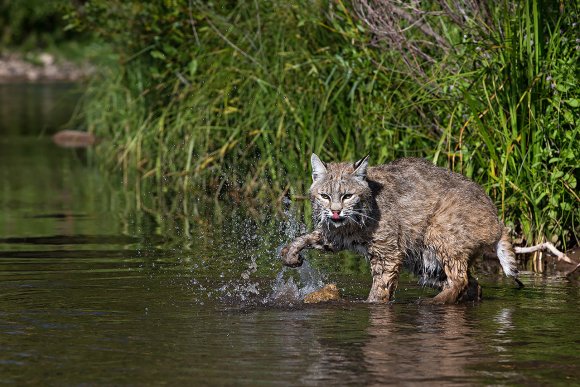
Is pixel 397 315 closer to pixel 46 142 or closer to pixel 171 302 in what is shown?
pixel 171 302

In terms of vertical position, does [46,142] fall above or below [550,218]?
above

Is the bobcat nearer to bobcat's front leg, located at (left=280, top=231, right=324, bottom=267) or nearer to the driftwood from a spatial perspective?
bobcat's front leg, located at (left=280, top=231, right=324, bottom=267)

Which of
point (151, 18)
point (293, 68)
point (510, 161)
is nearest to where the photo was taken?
point (510, 161)

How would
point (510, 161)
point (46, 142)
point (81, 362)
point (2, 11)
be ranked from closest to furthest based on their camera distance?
1. point (81, 362)
2. point (510, 161)
3. point (46, 142)
4. point (2, 11)

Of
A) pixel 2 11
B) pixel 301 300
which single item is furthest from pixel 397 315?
pixel 2 11

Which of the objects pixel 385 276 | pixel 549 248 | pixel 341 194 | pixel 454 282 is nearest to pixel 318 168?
pixel 341 194

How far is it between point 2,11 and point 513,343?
141 feet

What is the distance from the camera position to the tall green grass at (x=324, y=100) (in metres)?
11.6

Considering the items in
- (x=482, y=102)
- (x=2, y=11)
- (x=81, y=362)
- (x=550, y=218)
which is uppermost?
A: (x=2, y=11)

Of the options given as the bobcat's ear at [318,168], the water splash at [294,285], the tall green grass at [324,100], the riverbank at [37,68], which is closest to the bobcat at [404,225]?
the bobcat's ear at [318,168]

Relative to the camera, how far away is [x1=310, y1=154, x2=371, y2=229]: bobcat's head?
9664 mm

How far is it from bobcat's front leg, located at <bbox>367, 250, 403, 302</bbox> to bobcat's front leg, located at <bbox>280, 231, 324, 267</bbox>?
0.47m

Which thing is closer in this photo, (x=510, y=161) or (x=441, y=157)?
(x=510, y=161)

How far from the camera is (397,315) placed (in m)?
9.29
